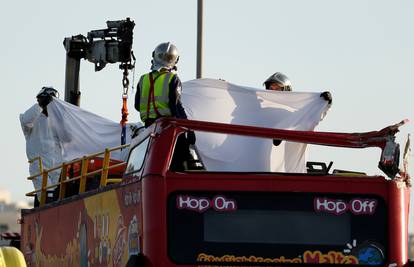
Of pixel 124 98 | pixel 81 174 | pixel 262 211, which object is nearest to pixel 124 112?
pixel 124 98

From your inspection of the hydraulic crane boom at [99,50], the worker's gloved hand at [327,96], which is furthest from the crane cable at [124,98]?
the worker's gloved hand at [327,96]

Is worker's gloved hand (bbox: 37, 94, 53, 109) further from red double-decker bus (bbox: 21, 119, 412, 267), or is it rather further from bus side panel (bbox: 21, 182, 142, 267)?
red double-decker bus (bbox: 21, 119, 412, 267)

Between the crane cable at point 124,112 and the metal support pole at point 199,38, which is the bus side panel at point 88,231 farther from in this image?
the metal support pole at point 199,38

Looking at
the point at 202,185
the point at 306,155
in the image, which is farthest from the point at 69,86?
the point at 202,185

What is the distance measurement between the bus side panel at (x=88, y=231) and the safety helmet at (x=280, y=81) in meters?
3.12

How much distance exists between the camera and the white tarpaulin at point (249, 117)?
1906cm

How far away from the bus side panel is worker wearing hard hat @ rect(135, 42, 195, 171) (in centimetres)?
98

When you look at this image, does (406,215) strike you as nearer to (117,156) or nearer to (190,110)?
(190,110)

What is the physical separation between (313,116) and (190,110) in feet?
5.28

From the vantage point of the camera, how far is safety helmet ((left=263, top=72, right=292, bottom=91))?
21.7m

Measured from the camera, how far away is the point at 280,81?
71.3 feet

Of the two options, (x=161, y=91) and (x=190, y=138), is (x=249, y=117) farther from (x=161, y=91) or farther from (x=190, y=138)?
(x=190, y=138)

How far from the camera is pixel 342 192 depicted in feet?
54.2

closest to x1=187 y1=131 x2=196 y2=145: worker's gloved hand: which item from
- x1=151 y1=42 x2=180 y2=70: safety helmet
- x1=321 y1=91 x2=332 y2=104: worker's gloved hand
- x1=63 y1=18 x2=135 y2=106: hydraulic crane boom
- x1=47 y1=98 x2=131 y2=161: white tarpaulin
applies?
x1=151 y1=42 x2=180 y2=70: safety helmet
